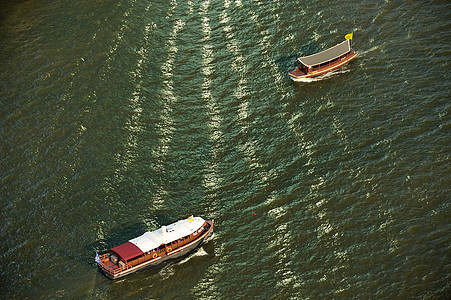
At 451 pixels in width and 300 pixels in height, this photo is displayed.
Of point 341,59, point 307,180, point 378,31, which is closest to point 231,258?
point 307,180

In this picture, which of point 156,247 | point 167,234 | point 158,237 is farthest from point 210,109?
point 156,247

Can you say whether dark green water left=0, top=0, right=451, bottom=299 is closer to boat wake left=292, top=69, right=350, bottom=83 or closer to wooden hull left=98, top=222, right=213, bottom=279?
boat wake left=292, top=69, right=350, bottom=83

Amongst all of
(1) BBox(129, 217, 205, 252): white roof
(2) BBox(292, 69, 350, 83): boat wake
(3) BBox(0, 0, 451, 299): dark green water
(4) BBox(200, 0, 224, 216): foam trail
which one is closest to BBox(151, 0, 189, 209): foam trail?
(3) BBox(0, 0, 451, 299): dark green water

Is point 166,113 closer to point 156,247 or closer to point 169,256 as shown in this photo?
point 169,256

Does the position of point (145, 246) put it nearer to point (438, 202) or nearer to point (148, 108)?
point (148, 108)

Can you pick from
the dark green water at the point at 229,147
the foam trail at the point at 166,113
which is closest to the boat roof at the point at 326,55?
the dark green water at the point at 229,147

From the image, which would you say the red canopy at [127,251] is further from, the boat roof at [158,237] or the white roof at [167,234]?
the white roof at [167,234]
